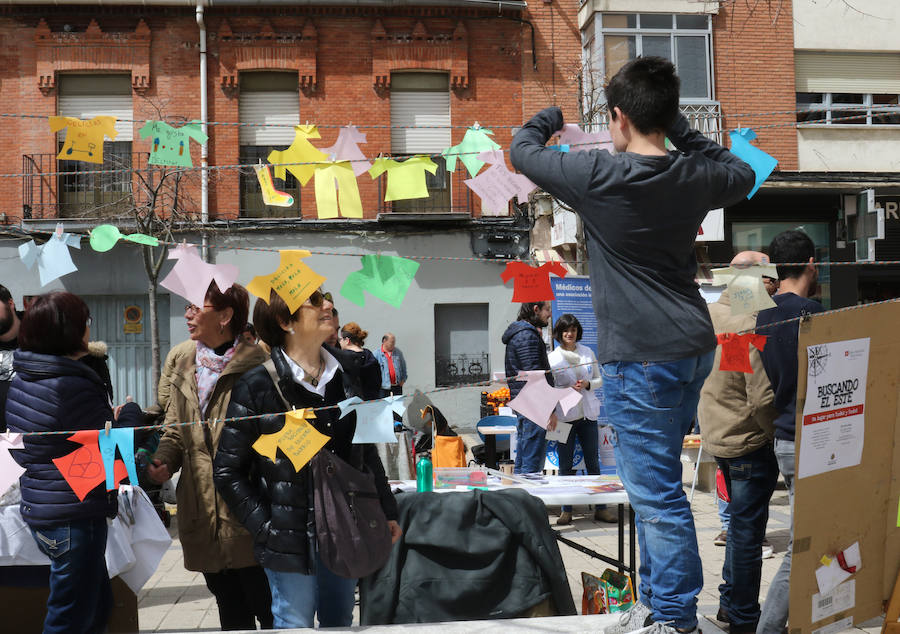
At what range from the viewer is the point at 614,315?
2588 mm

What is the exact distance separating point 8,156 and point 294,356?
14.2 metres

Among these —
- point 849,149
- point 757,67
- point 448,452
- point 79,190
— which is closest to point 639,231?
point 448,452

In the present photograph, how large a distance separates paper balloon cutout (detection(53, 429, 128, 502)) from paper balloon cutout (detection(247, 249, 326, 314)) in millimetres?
844

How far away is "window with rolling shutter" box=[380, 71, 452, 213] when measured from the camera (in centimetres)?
1551

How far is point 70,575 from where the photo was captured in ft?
10.4

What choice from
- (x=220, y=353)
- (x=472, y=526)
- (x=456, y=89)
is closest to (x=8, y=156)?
(x=456, y=89)

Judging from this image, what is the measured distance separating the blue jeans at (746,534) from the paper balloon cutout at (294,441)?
6.79 ft

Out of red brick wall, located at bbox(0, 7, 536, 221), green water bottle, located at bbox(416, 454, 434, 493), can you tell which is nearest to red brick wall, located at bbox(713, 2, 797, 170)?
red brick wall, located at bbox(0, 7, 536, 221)

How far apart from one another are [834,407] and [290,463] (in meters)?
1.95

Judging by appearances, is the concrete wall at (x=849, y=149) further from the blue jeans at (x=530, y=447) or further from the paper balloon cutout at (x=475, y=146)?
the paper balloon cutout at (x=475, y=146)

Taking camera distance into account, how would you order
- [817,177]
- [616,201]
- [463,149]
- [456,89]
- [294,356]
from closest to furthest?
[616,201] < [294,356] < [463,149] < [817,177] < [456,89]

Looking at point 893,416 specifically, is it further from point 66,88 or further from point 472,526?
point 66,88

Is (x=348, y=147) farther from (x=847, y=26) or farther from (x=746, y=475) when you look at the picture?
(x=847, y=26)

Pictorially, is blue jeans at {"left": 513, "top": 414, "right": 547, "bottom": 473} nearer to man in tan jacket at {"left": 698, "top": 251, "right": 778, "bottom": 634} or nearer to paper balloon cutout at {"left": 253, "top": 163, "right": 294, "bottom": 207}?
man in tan jacket at {"left": 698, "top": 251, "right": 778, "bottom": 634}
